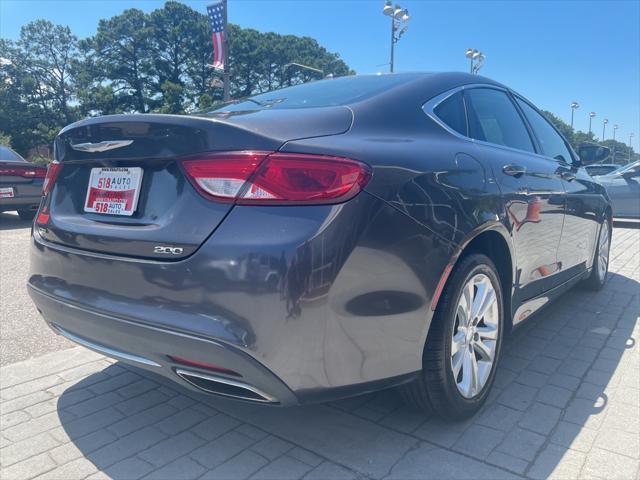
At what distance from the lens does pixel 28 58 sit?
5506 centimetres

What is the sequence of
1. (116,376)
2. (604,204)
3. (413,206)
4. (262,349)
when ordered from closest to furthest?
(262,349)
(413,206)
(116,376)
(604,204)

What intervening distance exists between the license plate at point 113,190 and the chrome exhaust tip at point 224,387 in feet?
2.16

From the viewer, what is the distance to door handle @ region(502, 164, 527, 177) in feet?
9.05

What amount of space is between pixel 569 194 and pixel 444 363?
2049mm

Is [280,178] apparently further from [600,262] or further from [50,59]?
[50,59]

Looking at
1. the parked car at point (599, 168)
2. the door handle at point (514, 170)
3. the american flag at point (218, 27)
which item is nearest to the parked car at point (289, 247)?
the door handle at point (514, 170)

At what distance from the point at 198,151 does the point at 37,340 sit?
2.50 m

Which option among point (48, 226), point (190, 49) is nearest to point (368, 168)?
point (48, 226)

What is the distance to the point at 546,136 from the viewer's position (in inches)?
156

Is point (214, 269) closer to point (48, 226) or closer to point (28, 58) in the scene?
point (48, 226)

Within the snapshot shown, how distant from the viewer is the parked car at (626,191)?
35.3 ft

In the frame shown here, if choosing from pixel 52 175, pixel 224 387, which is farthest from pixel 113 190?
pixel 224 387

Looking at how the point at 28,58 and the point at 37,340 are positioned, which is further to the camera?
the point at 28,58

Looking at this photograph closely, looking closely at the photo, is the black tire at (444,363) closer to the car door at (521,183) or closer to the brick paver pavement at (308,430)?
the brick paver pavement at (308,430)
